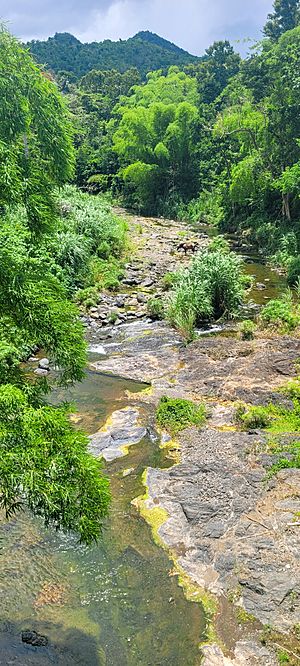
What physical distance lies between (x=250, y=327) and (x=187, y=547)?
771cm

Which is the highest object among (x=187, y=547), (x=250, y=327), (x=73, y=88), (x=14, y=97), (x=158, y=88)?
(x=73, y=88)

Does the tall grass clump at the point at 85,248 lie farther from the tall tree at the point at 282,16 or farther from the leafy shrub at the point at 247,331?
the tall tree at the point at 282,16

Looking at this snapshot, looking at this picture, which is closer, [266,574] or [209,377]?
[266,574]

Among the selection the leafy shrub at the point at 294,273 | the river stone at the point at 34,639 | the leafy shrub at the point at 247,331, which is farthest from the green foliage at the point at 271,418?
the leafy shrub at the point at 294,273

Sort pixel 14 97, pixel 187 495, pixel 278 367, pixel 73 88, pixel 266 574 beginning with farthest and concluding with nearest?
pixel 73 88
pixel 278 367
pixel 187 495
pixel 266 574
pixel 14 97

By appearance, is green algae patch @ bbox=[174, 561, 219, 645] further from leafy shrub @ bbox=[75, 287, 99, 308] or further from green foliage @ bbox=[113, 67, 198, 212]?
green foliage @ bbox=[113, 67, 198, 212]

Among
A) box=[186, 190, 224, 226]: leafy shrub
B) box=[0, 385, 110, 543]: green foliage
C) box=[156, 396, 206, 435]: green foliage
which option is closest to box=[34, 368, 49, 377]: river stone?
box=[156, 396, 206, 435]: green foliage

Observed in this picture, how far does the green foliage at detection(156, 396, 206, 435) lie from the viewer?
30.1ft

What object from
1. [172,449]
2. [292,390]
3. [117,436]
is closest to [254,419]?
[292,390]

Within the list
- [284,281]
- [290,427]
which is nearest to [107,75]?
[284,281]

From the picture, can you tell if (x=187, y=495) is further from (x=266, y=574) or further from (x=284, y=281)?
(x=284, y=281)

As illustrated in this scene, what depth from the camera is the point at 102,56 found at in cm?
11688

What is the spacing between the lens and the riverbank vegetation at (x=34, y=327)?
3.29 m

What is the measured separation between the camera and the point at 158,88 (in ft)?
182
